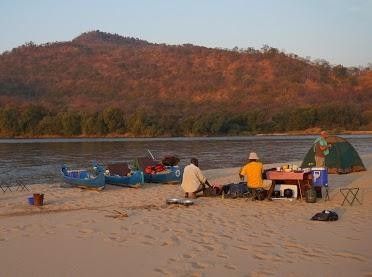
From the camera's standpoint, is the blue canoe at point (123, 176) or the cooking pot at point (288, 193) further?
the blue canoe at point (123, 176)

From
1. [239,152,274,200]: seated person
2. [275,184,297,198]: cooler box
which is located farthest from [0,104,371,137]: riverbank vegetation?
[239,152,274,200]: seated person

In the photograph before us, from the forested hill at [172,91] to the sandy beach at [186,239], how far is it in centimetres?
7562

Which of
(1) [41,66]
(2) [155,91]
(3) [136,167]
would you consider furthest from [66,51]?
(3) [136,167]

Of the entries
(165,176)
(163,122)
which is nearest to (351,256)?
(165,176)

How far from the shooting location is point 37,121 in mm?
88812

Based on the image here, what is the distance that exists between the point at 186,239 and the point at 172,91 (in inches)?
4729

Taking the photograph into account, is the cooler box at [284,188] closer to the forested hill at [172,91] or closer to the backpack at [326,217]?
the backpack at [326,217]

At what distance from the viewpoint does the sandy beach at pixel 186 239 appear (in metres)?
6.80

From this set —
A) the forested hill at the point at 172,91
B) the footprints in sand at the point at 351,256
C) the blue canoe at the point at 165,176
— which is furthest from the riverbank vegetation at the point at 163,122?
the footprints in sand at the point at 351,256

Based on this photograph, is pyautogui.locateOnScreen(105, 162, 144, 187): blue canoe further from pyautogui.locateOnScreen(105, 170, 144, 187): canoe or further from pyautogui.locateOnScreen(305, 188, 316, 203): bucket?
pyautogui.locateOnScreen(305, 188, 316, 203): bucket

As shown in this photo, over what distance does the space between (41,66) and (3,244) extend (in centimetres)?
14323

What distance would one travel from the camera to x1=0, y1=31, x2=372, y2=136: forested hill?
8894cm

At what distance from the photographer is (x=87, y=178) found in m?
17.3

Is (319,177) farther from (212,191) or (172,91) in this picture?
(172,91)
